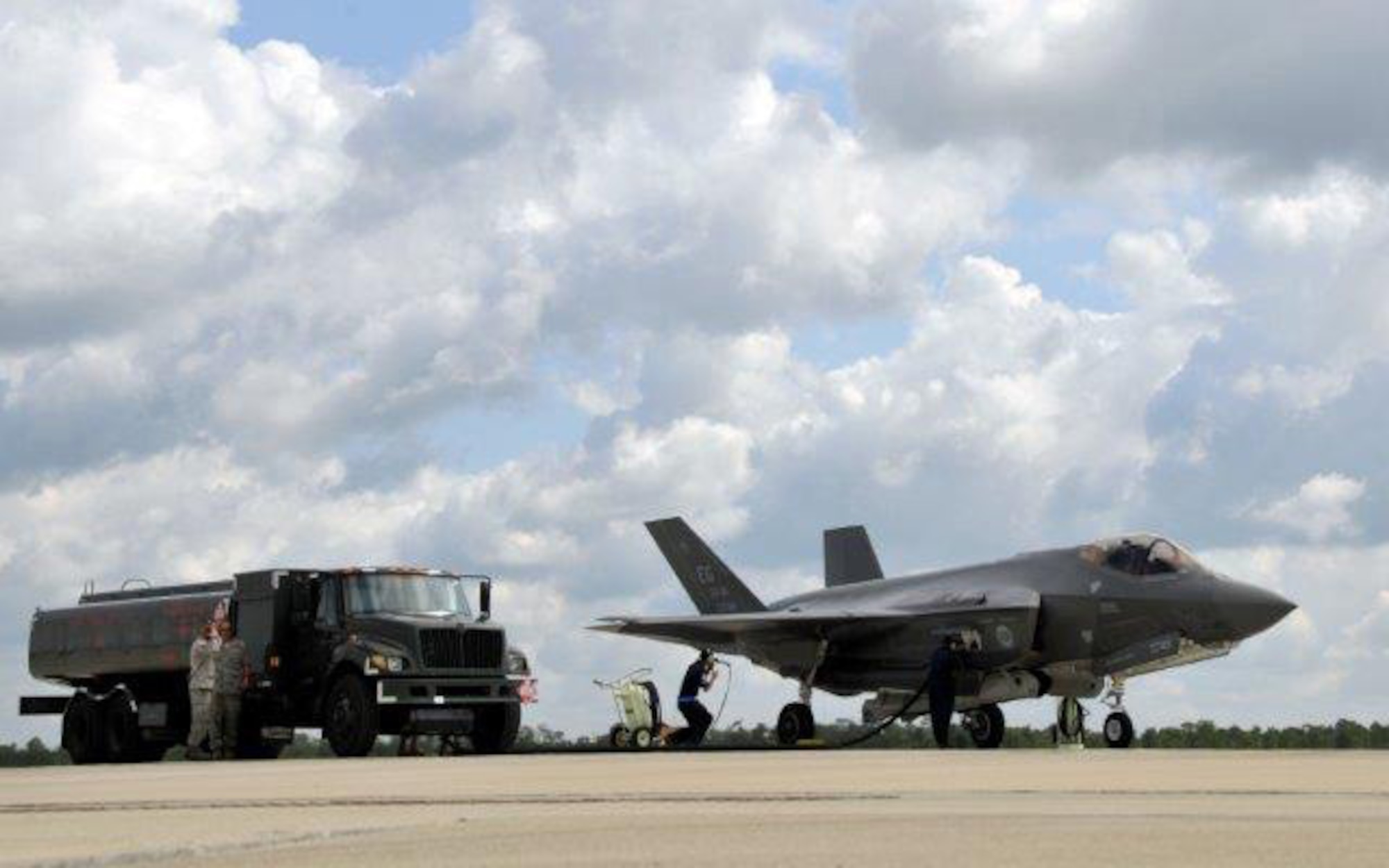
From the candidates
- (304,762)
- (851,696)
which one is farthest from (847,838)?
(851,696)

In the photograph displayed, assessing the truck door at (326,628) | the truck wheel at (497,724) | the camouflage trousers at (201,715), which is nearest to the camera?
the truck door at (326,628)

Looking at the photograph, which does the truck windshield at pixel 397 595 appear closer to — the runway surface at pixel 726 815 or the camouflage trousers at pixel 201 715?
the camouflage trousers at pixel 201 715

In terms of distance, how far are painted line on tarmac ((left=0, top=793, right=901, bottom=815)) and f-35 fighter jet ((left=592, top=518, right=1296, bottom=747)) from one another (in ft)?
50.7

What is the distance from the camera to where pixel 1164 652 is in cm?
2980

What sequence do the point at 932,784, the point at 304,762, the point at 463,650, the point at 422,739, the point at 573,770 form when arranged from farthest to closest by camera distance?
1. the point at 422,739
2. the point at 463,650
3. the point at 304,762
4. the point at 573,770
5. the point at 932,784

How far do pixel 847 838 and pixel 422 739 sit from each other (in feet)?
68.1

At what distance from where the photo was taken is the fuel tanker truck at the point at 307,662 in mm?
27234

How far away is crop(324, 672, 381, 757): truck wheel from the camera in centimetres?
2689

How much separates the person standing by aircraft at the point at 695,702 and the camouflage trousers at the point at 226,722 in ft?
22.9

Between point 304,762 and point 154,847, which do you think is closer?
point 154,847

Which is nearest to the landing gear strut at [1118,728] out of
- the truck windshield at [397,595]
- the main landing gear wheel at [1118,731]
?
the main landing gear wheel at [1118,731]

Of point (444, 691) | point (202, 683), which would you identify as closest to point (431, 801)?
point (444, 691)

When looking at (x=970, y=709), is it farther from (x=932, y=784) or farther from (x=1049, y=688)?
(x=932, y=784)

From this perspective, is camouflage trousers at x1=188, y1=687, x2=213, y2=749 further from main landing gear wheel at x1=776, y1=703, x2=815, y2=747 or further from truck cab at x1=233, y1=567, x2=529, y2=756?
main landing gear wheel at x1=776, y1=703, x2=815, y2=747
